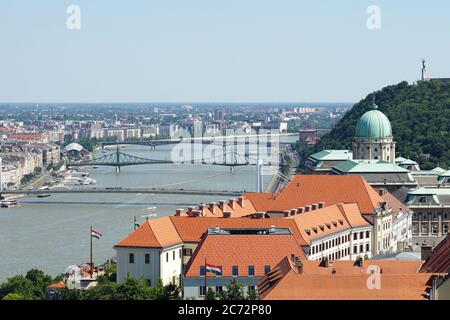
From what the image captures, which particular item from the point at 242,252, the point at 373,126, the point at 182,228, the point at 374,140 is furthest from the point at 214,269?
the point at 373,126

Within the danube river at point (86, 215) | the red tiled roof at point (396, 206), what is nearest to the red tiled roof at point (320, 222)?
the red tiled roof at point (396, 206)

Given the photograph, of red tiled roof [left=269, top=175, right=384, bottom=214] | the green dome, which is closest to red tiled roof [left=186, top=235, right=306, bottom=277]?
red tiled roof [left=269, top=175, right=384, bottom=214]

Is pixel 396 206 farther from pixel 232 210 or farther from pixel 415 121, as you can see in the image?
pixel 415 121

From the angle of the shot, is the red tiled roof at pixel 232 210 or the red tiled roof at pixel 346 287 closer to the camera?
the red tiled roof at pixel 346 287

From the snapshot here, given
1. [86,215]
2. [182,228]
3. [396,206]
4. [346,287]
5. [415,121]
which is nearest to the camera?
[346,287]

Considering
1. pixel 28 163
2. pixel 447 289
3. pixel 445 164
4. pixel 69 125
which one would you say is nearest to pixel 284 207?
pixel 447 289

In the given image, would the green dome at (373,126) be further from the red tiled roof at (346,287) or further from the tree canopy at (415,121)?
the red tiled roof at (346,287)

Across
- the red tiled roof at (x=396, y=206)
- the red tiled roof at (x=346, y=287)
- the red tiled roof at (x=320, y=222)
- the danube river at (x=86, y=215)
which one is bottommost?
the danube river at (x=86, y=215)
